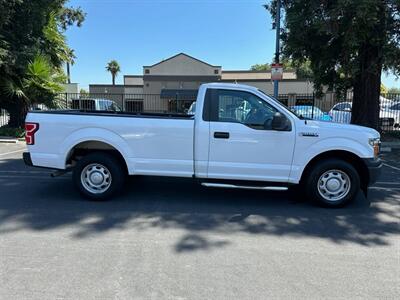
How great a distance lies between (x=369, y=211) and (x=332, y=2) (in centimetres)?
880

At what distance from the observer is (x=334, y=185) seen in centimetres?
604

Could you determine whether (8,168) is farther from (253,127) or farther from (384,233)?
(384,233)

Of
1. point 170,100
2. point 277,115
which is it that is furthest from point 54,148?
point 170,100

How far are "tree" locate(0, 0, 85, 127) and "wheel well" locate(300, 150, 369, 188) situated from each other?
1331 cm

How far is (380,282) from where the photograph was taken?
12.0 ft

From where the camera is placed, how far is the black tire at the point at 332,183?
595cm

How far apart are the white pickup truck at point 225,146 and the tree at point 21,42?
1065 centimetres

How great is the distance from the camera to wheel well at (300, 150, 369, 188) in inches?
238

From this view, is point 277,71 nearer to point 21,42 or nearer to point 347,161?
point 347,161

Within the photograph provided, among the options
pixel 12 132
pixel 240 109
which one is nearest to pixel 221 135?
pixel 240 109

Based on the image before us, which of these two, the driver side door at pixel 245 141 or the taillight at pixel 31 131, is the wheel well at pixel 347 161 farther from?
the taillight at pixel 31 131

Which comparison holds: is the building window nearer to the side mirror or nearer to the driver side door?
the driver side door

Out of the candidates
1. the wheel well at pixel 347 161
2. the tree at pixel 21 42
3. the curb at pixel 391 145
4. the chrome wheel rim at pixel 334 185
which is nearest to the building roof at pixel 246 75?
the tree at pixel 21 42

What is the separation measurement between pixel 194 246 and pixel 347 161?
3.21m
